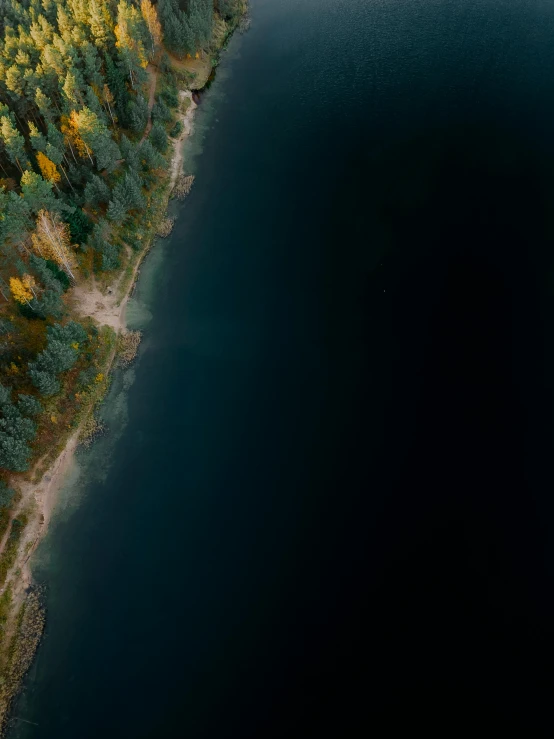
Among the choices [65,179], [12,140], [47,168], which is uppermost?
[12,140]

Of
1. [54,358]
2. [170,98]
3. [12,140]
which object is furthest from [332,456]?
[170,98]

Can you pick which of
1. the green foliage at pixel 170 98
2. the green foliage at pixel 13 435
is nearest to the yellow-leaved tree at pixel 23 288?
the green foliage at pixel 13 435

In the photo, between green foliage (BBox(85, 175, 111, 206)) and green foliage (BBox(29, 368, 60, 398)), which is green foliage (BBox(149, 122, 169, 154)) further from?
green foliage (BBox(29, 368, 60, 398))

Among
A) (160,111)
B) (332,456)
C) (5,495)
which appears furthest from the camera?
(160,111)

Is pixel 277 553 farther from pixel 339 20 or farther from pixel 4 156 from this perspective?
pixel 339 20

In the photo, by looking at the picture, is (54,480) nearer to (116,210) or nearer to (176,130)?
(116,210)

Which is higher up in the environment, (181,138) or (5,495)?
(181,138)

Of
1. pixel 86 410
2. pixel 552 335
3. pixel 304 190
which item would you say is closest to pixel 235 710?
pixel 86 410
